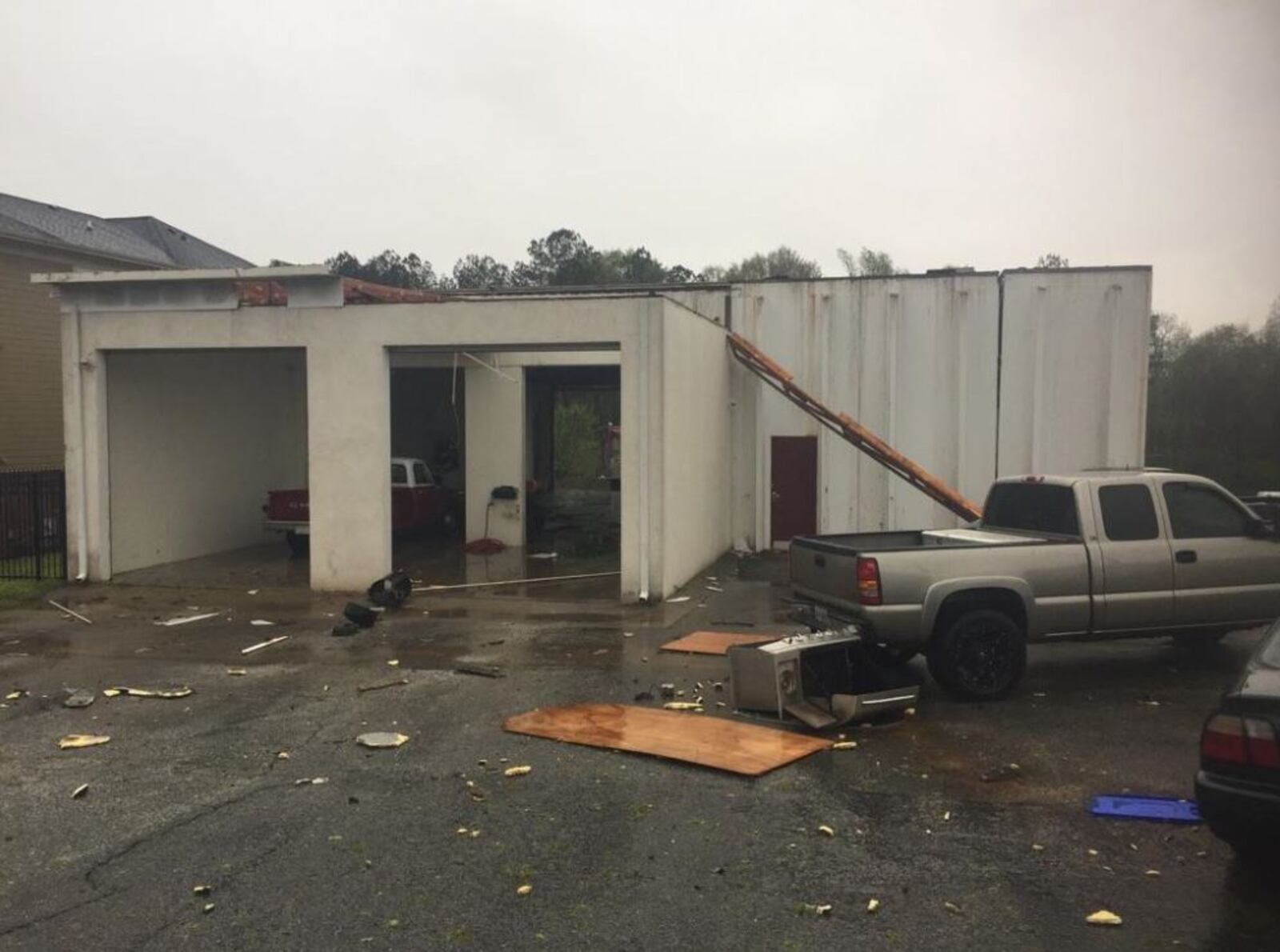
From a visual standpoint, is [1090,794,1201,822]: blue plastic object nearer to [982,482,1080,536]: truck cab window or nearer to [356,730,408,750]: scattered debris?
[982,482,1080,536]: truck cab window

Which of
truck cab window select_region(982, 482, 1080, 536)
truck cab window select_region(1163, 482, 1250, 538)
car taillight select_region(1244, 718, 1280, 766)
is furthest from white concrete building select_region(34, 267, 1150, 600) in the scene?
car taillight select_region(1244, 718, 1280, 766)

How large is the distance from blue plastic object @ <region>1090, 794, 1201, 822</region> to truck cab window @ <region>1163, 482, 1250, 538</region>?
11.6 feet

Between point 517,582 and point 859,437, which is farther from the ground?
point 859,437

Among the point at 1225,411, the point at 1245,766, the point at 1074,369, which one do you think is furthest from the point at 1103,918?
the point at 1225,411

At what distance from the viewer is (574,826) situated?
16.8 ft

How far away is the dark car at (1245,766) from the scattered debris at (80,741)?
7.06 meters

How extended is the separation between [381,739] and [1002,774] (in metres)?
4.24

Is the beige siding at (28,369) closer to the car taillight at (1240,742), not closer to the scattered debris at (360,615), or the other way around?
the scattered debris at (360,615)

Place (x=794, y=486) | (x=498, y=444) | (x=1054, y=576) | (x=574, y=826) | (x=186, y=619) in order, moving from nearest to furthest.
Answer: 1. (x=574, y=826)
2. (x=1054, y=576)
3. (x=186, y=619)
4. (x=794, y=486)
5. (x=498, y=444)

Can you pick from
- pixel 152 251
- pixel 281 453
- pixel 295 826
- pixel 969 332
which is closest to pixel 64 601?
pixel 281 453

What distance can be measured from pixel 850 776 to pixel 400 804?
2766 mm

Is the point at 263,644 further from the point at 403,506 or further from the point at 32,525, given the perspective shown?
the point at 32,525

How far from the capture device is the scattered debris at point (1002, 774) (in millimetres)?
5828

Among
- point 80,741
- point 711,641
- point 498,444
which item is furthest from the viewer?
point 498,444
